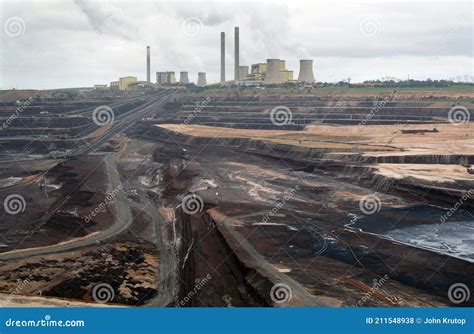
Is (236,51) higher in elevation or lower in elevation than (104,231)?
higher

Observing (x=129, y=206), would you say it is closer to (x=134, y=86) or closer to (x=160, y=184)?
(x=160, y=184)

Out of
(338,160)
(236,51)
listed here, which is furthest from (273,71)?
(338,160)

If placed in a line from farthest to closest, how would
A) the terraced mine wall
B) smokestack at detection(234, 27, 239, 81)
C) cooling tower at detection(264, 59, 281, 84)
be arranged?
cooling tower at detection(264, 59, 281, 84), smokestack at detection(234, 27, 239, 81), the terraced mine wall

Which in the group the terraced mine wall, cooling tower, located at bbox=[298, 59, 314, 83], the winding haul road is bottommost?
Answer: the winding haul road

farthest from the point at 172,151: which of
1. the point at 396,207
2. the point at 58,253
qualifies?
the point at 58,253

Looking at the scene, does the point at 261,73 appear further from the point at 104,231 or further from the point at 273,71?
the point at 104,231

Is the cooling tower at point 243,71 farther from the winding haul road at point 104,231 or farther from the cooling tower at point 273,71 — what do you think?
the winding haul road at point 104,231

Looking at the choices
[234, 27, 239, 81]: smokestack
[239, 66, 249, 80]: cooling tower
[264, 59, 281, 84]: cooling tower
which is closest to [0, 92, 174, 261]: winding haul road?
[234, 27, 239, 81]: smokestack

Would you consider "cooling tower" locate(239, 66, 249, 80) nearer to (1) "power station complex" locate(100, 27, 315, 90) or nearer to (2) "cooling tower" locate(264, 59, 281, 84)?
(1) "power station complex" locate(100, 27, 315, 90)

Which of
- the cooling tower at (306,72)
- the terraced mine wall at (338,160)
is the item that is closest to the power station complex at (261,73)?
the cooling tower at (306,72)
